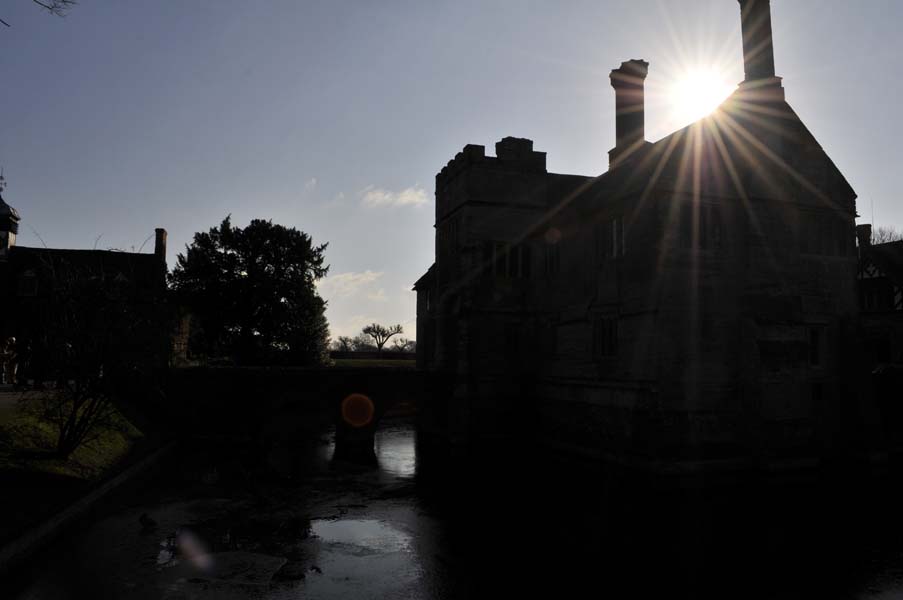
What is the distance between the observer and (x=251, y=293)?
48.8m

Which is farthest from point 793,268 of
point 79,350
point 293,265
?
point 293,265

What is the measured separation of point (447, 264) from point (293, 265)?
20.7 metres

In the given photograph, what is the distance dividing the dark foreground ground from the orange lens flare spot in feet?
21.9

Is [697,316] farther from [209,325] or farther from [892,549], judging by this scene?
[209,325]

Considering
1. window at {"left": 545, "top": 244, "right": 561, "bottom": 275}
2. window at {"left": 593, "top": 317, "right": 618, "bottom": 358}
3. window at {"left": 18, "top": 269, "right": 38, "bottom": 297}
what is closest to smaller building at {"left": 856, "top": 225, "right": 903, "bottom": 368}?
window at {"left": 545, "top": 244, "right": 561, "bottom": 275}

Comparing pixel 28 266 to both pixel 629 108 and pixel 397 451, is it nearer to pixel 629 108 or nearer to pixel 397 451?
pixel 397 451

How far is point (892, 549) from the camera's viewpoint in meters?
15.7

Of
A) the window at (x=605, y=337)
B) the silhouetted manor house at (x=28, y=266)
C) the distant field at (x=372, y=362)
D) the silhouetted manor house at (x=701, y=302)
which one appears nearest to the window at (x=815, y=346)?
the silhouetted manor house at (x=701, y=302)

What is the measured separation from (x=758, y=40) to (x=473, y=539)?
916 inches

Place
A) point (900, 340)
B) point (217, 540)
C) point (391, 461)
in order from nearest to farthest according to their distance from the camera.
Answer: point (217, 540), point (391, 461), point (900, 340)

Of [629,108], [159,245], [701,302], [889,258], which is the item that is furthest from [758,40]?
[159,245]

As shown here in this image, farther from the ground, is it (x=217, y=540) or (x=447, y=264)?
(x=447, y=264)

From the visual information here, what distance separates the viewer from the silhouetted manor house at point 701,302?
74.5 feet

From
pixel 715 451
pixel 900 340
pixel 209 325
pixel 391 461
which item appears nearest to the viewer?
pixel 715 451
